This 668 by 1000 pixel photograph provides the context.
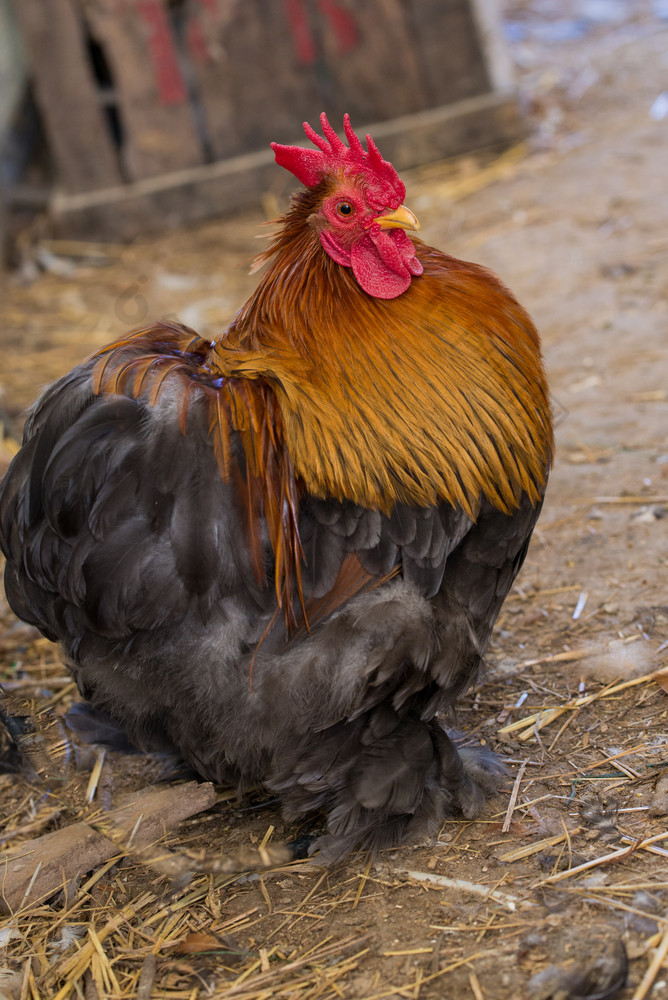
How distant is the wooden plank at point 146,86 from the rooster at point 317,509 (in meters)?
5.41

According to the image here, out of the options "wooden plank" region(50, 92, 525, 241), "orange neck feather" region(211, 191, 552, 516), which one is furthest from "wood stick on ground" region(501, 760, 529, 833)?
"wooden plank" region(50, 92, 525, 241)

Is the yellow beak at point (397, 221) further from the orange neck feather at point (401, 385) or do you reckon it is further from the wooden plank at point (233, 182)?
the wooden plank at point (233, 182)

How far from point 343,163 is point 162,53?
18.0 feet

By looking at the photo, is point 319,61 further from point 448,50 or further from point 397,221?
point 397,221

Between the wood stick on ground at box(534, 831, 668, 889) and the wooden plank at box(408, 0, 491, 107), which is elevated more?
the wooden plank at box(408, 0, 491, 107)

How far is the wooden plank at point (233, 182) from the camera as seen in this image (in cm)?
782

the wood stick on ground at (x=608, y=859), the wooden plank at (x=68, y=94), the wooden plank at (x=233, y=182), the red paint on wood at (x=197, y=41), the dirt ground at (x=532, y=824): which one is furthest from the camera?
the wooden plank at (x=233, y=182)

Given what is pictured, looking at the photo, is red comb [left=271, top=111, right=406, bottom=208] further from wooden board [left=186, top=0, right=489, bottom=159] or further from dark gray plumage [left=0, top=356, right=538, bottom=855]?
wooden board [left=186, top=0, right=489, bottom=159]

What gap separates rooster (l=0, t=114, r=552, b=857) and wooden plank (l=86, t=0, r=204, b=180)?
17.8 ft

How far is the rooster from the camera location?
2.54m

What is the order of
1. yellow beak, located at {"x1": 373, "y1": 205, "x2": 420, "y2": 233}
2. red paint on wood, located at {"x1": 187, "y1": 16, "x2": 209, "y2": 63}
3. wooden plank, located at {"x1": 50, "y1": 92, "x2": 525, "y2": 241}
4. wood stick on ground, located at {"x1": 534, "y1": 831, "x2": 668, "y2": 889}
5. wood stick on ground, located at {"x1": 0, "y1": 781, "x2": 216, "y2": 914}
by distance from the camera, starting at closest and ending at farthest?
wood stick on ground, located at {"x1": 534, "y1": 831, "x2": 668, "y2": 889} < yellow beak, located at {"x1": 373, "y1": 205, "x2": 420, "y2": 233} < wood stick on ground, located at {"x1": 0, "y1": 781, "x2": 216, "y2": 914} < red paint on wood, located at {"x1": 187, "y1": 16, "x2": 209, "y2": 63} < wooden plank, located at {"x1": 50, "y1": 92, "x2": 525, "y2": 241}

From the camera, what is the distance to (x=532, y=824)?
2.69m

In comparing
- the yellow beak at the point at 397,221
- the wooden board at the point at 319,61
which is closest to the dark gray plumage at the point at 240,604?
the yellow beak at the point at 397,221

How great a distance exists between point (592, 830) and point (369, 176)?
6.26 feet
